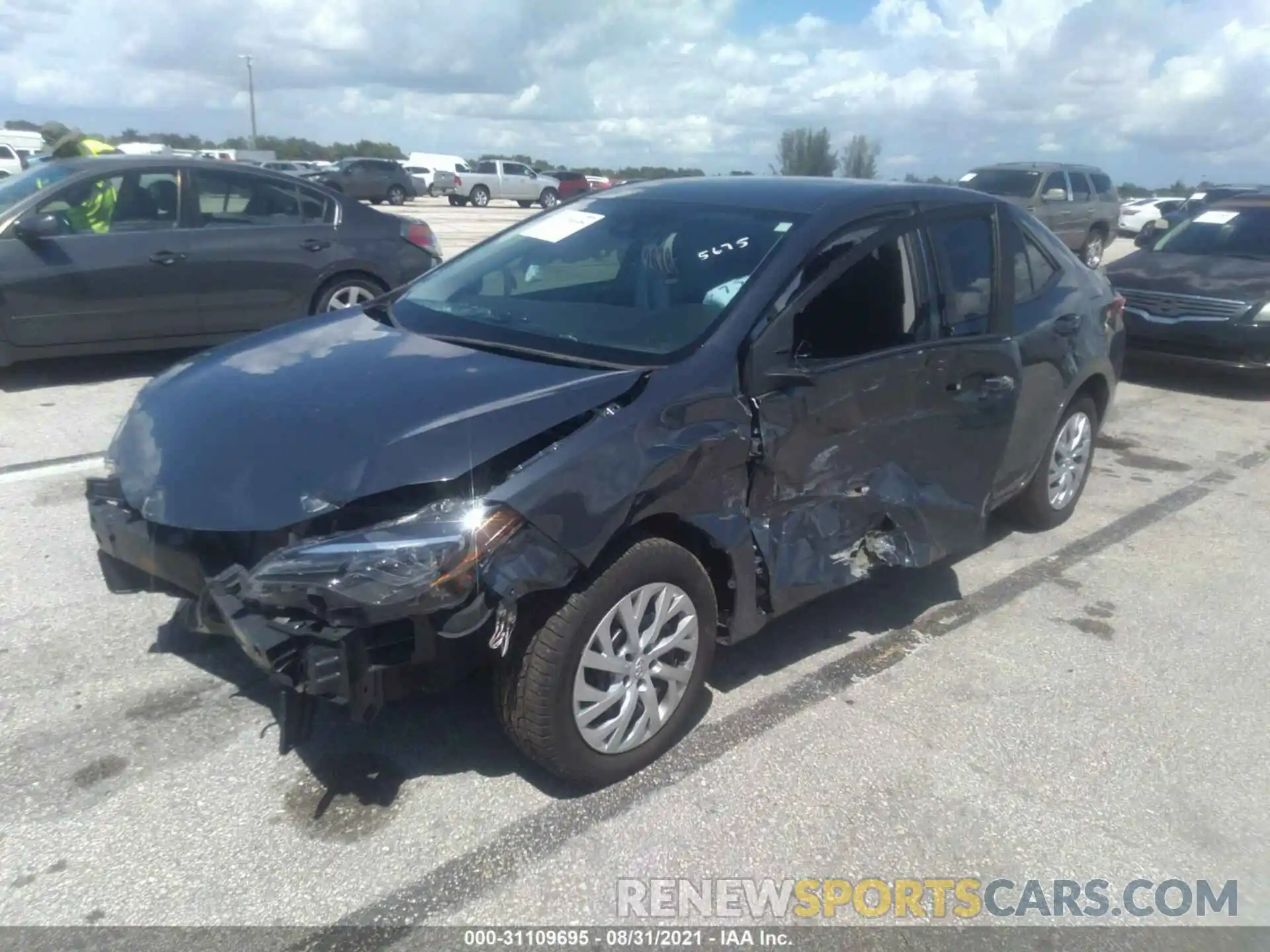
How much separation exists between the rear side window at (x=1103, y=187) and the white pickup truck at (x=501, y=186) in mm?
24706

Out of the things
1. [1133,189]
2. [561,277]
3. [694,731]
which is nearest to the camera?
[694,731]

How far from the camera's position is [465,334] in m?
3.79

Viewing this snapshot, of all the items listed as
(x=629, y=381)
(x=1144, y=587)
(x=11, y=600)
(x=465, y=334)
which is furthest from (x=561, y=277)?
(x=1144, y=587)

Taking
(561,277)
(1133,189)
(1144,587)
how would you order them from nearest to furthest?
(561,277), (1144,587), (1133,189)

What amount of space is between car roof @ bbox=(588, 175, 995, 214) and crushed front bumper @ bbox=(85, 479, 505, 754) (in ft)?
6.94

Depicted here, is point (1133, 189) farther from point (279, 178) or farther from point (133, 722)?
point (133, 722)

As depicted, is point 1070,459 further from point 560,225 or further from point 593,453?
point 593,453

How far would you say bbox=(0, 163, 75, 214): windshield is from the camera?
24.3 feet

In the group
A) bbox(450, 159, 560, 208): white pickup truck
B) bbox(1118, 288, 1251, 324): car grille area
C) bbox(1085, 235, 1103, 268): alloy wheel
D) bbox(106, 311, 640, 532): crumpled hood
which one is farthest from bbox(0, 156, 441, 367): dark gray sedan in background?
bbox(450, 159, 560, 208): white pickup truck

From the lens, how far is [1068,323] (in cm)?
521

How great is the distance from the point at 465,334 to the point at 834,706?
6.07 ft

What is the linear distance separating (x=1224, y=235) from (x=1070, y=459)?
239 inches

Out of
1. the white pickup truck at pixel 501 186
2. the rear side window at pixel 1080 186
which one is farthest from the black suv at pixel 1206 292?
the white pickup truck at pixel 501 186

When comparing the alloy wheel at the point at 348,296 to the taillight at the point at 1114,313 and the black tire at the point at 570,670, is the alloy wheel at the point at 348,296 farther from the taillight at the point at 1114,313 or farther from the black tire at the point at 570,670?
the black tire at the point at 570,670
